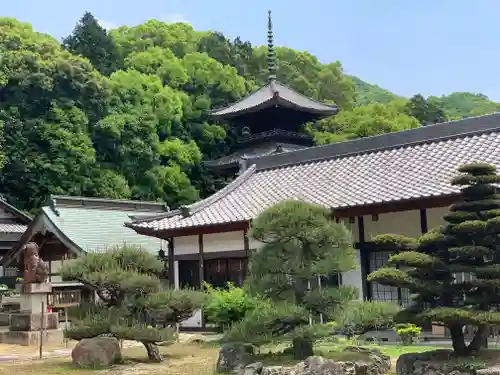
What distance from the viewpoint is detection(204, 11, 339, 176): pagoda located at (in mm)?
30047

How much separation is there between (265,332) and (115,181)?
26.4 m

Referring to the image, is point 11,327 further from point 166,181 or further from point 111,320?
point 166,181

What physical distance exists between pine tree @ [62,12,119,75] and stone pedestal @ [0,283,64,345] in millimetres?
32553

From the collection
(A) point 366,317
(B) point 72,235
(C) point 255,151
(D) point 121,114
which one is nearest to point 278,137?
(C) point 255,151

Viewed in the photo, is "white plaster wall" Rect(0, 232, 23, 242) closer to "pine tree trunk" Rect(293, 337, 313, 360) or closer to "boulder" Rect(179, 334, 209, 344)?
"boulder" Rect(179, 334, 209, 344)

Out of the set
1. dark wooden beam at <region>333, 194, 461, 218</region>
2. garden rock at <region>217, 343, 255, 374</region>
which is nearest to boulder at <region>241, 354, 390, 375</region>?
garden rock at <region>217, 343, 255, 374</region>

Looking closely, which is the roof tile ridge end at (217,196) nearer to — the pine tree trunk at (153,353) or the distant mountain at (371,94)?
the pine tree trunk at (153,353)

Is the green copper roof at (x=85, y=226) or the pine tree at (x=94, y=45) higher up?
the pine tree at (x=94, y=45)

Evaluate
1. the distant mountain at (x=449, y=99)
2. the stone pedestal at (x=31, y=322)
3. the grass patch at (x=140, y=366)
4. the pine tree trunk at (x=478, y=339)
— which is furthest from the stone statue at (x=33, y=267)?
the distant mountain at (x=449, y=99)

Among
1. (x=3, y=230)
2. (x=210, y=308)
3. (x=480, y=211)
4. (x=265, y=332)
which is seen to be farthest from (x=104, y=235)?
(x=480, y=211)

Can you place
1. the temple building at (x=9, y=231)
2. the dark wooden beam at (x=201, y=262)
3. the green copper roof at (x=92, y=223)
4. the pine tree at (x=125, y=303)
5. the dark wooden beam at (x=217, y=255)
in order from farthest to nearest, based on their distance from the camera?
the temple building at (x=9, y=231), the green copper roof at (x=92, y=223), the dark wooden beam at (x=201, y=262), the dark wooden beam at (x=217, y=255), the pine tree at (x=125, y=303)

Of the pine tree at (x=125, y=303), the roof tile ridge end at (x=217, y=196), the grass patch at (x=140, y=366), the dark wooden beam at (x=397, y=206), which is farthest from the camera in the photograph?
the roof tile ridge end at (x=217, y=196)

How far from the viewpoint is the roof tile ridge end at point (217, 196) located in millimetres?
17906

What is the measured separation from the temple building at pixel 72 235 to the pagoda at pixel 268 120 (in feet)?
25.2
